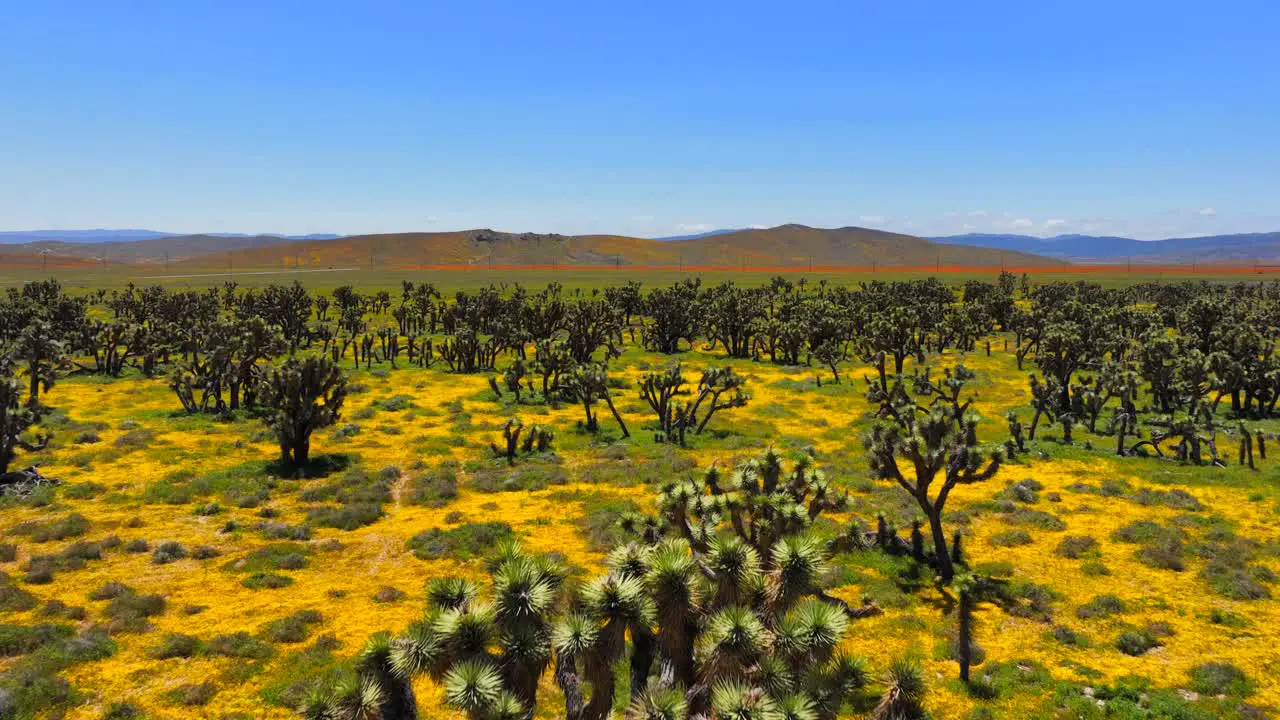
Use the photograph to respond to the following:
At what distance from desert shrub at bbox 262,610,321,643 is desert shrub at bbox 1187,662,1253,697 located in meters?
19.0

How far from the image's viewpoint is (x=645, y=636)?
31.0ft

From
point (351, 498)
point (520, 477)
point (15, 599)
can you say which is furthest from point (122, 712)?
point (520, 477)

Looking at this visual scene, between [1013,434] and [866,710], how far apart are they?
73.2ft

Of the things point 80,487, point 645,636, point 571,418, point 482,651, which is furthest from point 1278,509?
point 80,487

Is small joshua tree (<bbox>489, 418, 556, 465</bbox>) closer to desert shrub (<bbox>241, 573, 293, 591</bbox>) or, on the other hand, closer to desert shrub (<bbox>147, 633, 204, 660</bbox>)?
desert shrub (<bbox>241, 573, 293, 591</bbox>)

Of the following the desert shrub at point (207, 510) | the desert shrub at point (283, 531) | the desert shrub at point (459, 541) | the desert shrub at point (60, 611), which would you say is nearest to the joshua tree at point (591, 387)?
the desert shrub at point (459, 541)

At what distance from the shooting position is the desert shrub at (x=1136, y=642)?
14344 mm

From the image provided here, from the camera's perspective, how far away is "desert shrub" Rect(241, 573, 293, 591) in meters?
17.3

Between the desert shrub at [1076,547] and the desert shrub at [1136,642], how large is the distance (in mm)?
4719

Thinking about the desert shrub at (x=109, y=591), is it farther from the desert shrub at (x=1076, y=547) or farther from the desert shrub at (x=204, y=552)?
the desert shrub at (x=1076, y=547)

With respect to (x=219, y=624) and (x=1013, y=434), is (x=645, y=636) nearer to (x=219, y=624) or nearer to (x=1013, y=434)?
(x=219, y=624)

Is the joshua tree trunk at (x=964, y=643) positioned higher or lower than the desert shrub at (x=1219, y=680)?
higher

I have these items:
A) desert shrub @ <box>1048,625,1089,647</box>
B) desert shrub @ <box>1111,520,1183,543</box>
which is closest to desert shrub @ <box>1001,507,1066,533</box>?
desert shrub @ <box>1111,520,1183,543</box>

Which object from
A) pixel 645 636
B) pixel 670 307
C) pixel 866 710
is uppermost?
pixel 670 307
